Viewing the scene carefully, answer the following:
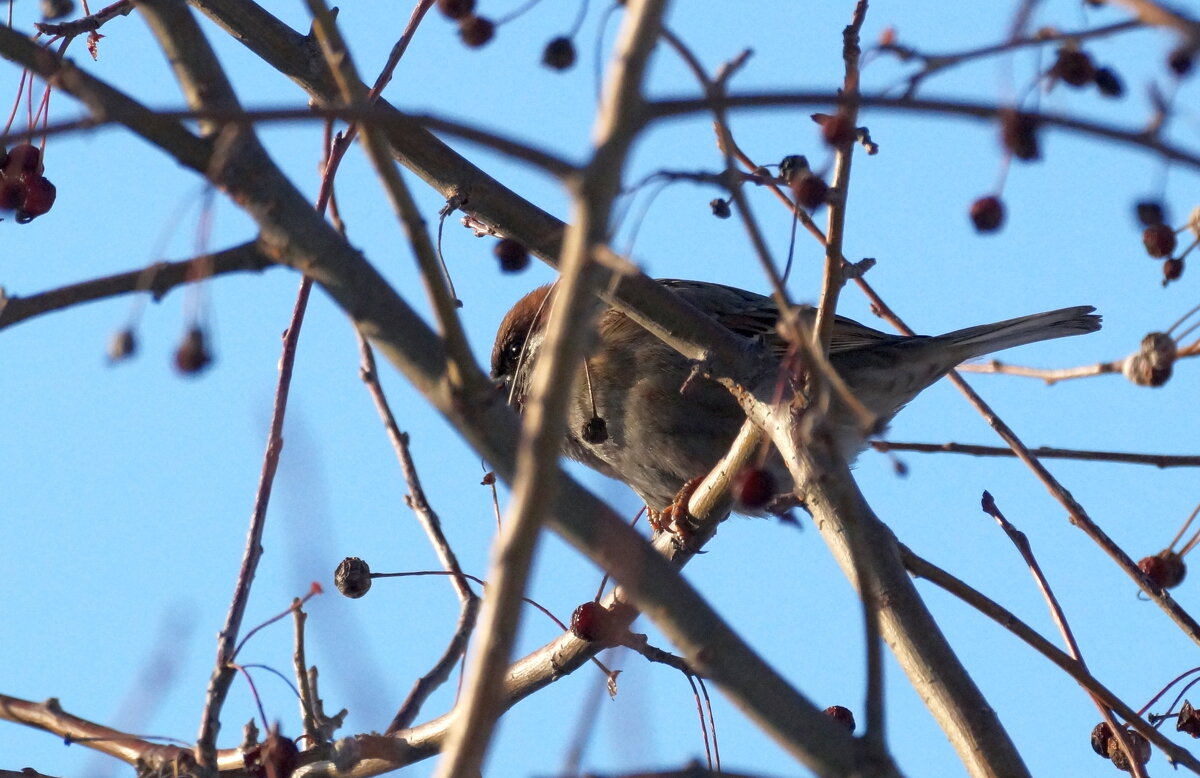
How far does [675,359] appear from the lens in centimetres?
638

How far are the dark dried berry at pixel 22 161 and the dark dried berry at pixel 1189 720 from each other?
12.7 feet

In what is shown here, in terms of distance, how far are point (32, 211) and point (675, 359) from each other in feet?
10.8

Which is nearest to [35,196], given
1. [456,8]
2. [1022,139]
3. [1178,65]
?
[456,8]

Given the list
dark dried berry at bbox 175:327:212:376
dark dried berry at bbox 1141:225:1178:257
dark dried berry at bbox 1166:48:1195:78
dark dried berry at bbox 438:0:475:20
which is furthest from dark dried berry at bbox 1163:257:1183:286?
dark dried berry at bbox 175:327:212:376

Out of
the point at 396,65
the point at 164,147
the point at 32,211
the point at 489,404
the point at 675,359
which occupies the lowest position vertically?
the point at 489,404

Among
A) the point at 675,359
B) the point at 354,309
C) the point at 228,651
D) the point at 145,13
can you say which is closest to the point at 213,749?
the point at 228,651

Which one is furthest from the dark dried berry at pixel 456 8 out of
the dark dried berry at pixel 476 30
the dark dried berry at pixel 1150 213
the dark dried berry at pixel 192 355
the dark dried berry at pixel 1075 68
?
the dark dried berry at pixel 1150 213

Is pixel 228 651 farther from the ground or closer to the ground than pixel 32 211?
closer to the ground

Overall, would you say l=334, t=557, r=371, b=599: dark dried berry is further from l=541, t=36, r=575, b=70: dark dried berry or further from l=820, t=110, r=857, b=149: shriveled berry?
l=820, t=110, r=857, b=149: shriveled berry

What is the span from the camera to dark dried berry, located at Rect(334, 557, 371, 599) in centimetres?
417

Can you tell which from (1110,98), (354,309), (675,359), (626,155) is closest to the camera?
(626,155)

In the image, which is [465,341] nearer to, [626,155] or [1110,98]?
[626,155]

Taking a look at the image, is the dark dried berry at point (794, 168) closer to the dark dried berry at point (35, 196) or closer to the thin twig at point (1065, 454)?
the thin twig at point (1065, 454)

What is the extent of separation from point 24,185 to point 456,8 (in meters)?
1.37
